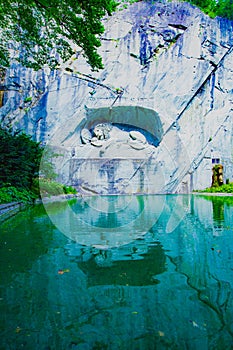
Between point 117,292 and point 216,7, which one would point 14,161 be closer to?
point 117,292

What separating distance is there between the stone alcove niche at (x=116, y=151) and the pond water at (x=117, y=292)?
34.4ft

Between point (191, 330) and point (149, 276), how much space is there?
78 centimetres

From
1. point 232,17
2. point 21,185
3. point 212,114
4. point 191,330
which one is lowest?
point 191,330

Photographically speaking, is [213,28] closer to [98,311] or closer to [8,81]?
[8,81]

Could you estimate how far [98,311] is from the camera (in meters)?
1.68

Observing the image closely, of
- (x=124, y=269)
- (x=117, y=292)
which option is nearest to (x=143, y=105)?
(x=124, y=269)

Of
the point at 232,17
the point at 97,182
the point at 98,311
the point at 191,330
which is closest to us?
the point at 191,330

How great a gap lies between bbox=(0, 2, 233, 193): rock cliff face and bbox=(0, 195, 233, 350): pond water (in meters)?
11.0

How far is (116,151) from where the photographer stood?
1527 centimetres

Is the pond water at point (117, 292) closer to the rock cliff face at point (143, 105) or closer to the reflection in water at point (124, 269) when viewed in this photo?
the reflection in water at point (124, 269)

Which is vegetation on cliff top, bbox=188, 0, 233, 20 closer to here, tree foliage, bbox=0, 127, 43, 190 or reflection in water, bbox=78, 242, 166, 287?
tree foliage, bbox=0, 127, 43, 190

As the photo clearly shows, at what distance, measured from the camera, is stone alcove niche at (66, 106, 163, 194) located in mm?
14125

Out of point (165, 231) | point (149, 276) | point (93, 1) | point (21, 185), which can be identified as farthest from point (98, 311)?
point (21, 185)

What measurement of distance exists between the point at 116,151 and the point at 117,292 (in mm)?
13459
